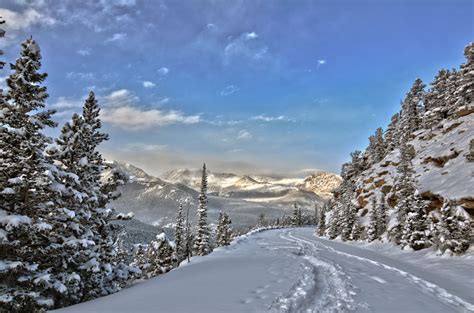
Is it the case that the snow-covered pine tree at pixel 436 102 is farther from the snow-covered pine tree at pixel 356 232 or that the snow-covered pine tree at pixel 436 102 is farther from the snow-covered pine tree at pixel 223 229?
the snow-covered pine tree at pixel 223 229

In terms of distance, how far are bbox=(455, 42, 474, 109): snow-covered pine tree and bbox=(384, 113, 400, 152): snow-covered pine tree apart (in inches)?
713

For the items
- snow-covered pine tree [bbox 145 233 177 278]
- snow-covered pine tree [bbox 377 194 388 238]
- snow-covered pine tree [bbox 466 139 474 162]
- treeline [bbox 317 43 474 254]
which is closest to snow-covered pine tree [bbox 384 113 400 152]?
treeline [bbox 317 43 474 254]

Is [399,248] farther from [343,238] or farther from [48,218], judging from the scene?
[48,218]

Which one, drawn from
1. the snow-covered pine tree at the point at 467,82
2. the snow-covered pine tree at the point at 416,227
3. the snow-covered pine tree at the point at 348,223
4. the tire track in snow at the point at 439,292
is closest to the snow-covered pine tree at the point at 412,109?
the snow-covered pine tree at the point at 467,82

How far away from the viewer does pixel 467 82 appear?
48188 mm

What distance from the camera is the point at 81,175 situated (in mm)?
17531

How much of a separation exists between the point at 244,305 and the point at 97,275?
11179 millimetres

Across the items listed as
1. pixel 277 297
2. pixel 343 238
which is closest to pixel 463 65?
pixel 343 238

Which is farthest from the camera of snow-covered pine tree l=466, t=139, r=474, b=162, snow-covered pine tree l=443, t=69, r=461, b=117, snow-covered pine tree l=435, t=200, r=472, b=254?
snow-covered pine tree l=443, t=69, r=461, b=117

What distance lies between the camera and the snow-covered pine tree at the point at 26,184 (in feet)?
39.3

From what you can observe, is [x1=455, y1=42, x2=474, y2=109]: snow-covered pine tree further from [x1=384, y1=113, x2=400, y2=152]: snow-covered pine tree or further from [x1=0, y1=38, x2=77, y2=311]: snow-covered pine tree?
[x1=0, y1=38, x2=77, y2=311]: snow-covered pine tree

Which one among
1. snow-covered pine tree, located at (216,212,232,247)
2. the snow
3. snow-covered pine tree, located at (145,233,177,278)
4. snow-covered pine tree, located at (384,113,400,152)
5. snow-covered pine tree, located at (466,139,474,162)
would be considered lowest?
snow-covered pine tree, located at (145,233,177,278)

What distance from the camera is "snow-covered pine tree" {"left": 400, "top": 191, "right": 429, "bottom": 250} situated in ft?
86.6

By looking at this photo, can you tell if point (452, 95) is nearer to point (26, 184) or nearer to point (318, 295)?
point (318, 295)
